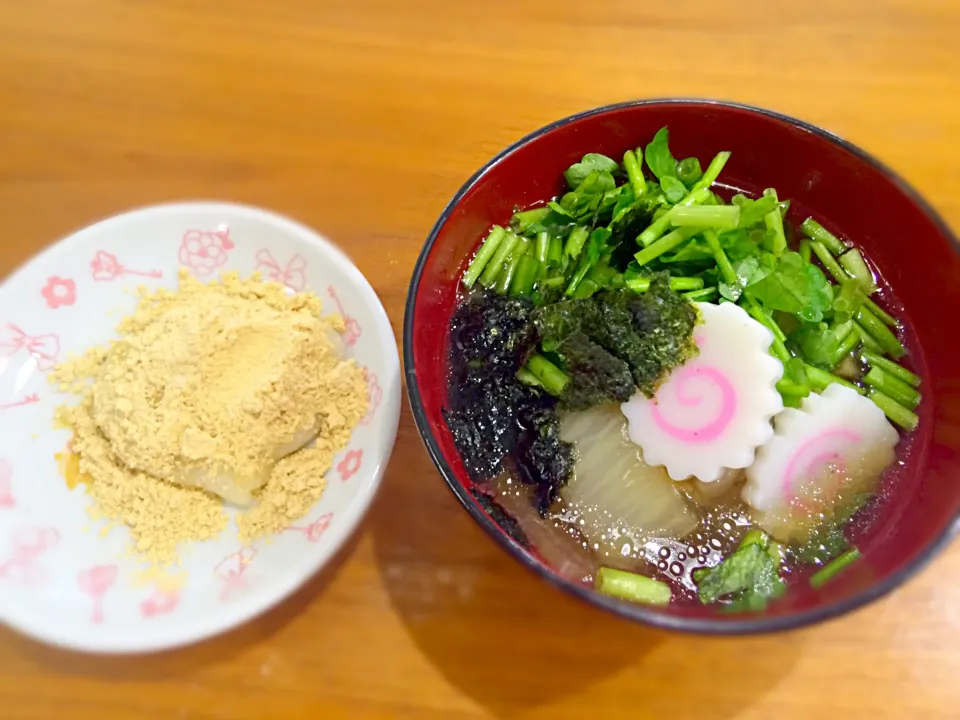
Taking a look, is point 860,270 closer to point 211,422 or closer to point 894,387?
point 894,387

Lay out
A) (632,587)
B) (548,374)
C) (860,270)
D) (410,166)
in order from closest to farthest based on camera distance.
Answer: (632,587) < (548,374) < (860,270) < (410,166)

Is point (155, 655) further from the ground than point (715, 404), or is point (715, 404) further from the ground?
point (715, 404)

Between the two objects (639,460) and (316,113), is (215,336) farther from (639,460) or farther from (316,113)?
(639,460)

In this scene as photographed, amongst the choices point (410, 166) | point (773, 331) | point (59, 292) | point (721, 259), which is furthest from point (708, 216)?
point (59, 292)

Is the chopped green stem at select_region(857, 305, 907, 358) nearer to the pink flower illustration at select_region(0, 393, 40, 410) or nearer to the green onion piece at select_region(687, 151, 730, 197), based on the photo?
the green onion piece at select_region(687, 151, 730, 197)

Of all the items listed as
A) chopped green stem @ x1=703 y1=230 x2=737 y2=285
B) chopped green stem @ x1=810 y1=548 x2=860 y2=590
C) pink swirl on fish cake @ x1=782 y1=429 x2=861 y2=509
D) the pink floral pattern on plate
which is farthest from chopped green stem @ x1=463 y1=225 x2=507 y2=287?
the pink floral pattern on plate

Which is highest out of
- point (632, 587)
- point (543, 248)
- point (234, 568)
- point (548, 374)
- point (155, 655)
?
point (543, 248)

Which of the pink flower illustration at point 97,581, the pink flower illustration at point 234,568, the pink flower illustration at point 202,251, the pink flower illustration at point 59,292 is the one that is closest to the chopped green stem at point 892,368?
the pink flower illustration at point 234,568
